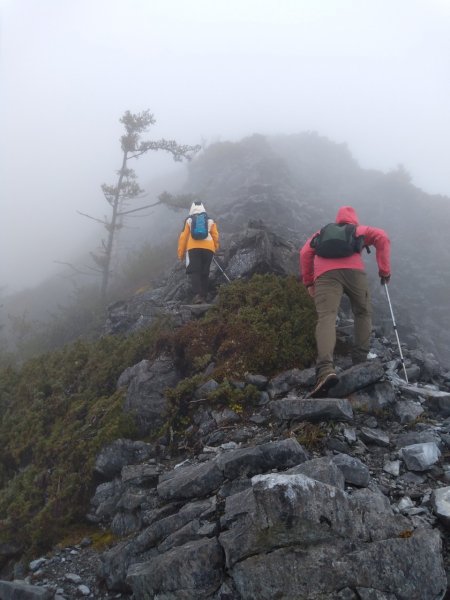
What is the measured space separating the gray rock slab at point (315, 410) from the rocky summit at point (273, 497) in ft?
0.05

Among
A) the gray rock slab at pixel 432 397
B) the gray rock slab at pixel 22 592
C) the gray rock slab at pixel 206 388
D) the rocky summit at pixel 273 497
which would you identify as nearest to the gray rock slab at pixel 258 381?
the rocky summit at pixel 273 497

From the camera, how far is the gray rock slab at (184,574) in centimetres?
363

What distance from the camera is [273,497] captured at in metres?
3.62

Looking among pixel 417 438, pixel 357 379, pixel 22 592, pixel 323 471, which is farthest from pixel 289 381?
pixel 22 592

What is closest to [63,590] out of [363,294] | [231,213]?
[363,294]

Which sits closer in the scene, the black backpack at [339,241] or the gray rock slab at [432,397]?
the gray rock slab at [432,397]

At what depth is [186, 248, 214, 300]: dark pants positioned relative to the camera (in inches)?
428

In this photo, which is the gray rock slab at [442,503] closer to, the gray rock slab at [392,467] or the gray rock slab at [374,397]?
the gray rock slab at [392,467]

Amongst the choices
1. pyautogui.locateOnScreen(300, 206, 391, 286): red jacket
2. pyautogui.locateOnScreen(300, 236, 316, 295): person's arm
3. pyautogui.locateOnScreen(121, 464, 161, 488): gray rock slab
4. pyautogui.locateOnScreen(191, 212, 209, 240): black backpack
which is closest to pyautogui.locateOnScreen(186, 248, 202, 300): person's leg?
pyautogui.locateOnScreen(191, 212, 209, 240): black backpack

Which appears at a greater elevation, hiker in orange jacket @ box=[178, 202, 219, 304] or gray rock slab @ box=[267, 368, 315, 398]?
hiker in orange jacket @ box=[178, 202, 219, 304]

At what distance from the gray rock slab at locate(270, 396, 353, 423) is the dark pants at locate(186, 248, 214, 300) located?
5.43 m

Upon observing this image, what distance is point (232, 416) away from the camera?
20.2ft

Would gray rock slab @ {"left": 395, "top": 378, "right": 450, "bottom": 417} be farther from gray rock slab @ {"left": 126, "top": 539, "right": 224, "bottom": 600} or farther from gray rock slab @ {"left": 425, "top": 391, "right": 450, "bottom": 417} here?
gray rock slab @ {"left": 126, "top": 539, "right": 224, "bottom": 600}

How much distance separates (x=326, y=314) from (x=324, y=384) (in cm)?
124
